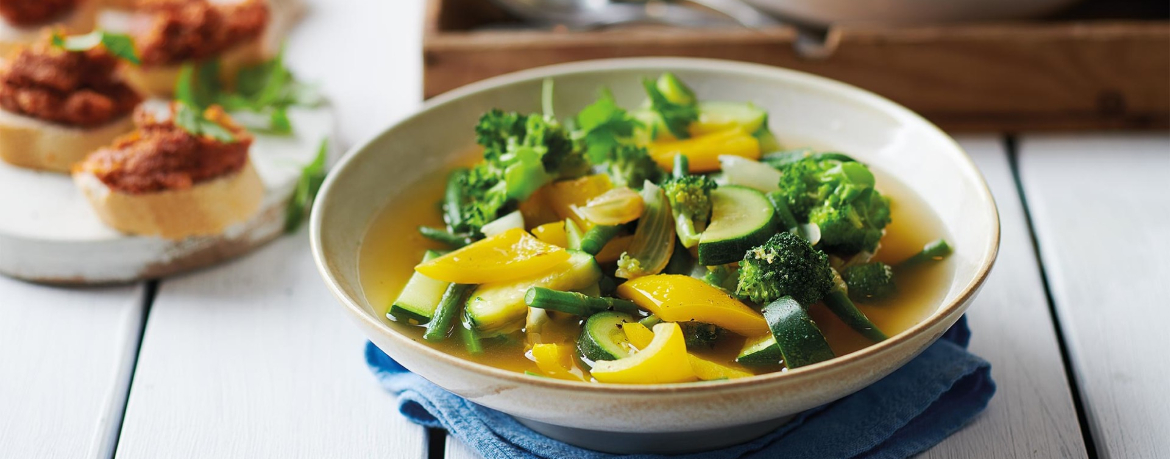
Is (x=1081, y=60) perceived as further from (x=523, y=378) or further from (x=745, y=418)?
(x=523, y=378)

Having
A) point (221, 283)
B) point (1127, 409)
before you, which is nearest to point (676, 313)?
point (1127, 409)

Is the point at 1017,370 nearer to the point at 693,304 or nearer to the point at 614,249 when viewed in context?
the point at 693,304

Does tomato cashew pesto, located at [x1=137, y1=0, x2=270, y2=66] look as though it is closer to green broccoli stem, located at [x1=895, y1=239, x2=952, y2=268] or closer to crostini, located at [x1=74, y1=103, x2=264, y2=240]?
crostini, located at [x1=74, y1=103, x2=264, y2=240]

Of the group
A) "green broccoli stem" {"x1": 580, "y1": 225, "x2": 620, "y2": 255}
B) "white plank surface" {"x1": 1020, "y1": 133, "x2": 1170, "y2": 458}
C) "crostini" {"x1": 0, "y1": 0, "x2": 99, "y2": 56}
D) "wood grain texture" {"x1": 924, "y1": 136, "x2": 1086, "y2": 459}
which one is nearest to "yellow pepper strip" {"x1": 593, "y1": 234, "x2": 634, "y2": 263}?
"green broccoli stem" {"x1": 580, "y1": 225, "x2": 620, "y2": 255}

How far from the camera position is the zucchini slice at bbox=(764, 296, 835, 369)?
1910 millimetres

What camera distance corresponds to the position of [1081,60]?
11.0 feet

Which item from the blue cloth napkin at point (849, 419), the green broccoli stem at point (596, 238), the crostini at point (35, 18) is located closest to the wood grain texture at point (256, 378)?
the blue cloth napkin at point (849, 419)

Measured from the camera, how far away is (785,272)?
77.4 inches

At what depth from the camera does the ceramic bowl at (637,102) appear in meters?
1.73

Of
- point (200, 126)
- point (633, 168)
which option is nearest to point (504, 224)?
point (633, 168)

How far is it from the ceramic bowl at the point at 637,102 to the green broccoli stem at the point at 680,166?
554mm

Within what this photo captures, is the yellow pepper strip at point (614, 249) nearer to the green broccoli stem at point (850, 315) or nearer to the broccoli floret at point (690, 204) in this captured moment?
the broccoli floret at point (690, 204)

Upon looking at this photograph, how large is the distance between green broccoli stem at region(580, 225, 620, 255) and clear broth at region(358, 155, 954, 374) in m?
0.17

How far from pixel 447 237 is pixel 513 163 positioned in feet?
0.82
